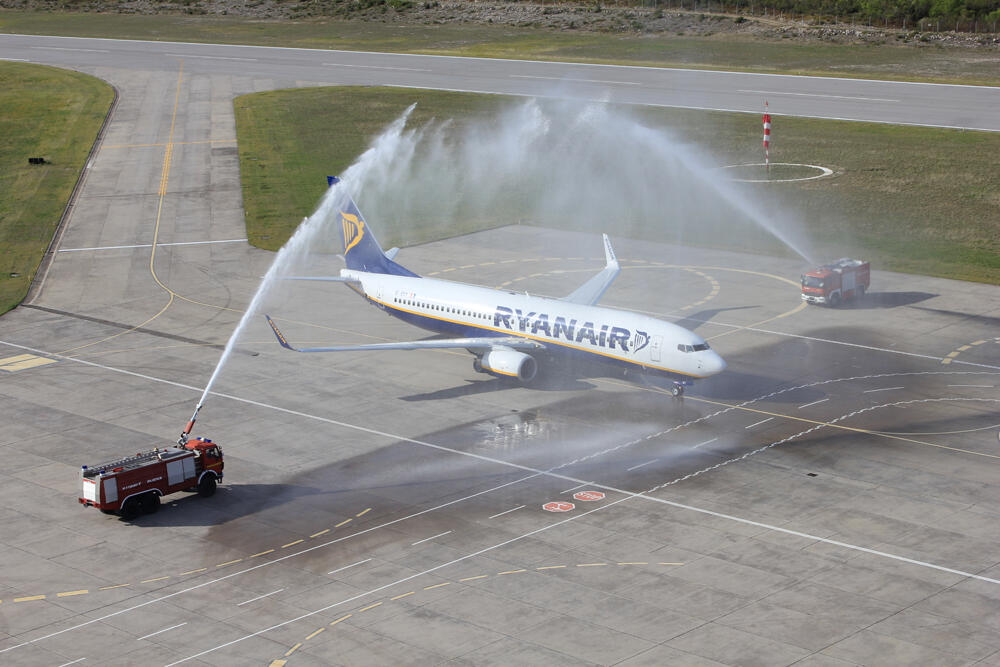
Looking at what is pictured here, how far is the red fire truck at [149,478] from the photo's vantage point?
181ft

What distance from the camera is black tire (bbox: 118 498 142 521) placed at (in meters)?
56.0

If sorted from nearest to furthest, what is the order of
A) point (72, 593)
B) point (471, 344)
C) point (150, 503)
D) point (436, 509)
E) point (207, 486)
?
point (72, 593) → point (436, 509) → point (150, 503) → point (207, 486) → point (471, 344)

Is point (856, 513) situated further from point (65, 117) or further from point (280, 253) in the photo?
point (65, 117)

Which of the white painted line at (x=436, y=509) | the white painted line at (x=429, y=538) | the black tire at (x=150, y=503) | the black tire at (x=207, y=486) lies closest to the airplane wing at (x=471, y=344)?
the white painted line at (x=436, y=509)

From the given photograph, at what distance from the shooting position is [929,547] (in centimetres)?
5128

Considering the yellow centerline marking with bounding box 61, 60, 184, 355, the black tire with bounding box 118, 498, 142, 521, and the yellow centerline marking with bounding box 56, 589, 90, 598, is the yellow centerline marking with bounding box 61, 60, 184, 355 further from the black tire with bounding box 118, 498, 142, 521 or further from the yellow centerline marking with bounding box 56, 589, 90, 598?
the yellow centerline marking with bounding box 56, 589, 90, 598

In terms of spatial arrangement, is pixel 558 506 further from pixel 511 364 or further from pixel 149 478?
pixel 149 478

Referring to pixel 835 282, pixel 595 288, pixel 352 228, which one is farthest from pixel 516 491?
pixel 835 282

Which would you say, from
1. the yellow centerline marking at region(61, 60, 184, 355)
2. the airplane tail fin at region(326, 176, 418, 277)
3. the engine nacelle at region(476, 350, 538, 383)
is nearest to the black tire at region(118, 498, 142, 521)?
the engine nacelle at region(476, 350, 538, 383)

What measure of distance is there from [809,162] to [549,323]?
7346cm

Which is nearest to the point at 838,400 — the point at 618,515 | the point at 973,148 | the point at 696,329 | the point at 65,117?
the point at 696,329

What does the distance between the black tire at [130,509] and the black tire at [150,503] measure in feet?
0.91

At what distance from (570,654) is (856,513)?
765 inches

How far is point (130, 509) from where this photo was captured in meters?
56.3
